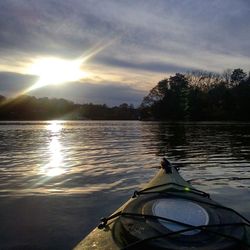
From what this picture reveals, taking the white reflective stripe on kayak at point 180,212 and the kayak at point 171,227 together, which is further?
the white reflective stripe on kayak at point 180,212

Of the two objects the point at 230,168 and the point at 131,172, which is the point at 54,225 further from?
the point at 230,168

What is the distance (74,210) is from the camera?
9836mm

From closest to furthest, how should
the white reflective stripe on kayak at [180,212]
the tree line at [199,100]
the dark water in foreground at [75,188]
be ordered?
the white reflective stripe on kayak at [180,212] → the dark water in foreground at [75,188] → the tree line at [199,100]

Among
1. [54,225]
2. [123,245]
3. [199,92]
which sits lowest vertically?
[54,225]

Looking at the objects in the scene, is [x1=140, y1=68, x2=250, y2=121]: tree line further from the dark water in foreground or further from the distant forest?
the dark water in foreground

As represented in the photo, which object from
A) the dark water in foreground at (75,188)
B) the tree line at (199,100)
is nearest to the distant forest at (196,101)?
the tree line at (199,100)

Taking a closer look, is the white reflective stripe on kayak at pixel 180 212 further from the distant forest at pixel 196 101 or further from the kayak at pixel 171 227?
the distant forest at pixel 196 101

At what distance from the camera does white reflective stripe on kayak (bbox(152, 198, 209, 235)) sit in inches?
207

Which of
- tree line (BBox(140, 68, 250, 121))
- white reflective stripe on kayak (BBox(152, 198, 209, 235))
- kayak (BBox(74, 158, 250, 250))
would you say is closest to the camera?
kayak (BBox(74, 158, 250, 250))

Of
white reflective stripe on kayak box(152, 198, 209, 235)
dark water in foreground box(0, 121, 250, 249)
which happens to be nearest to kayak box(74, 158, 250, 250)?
white reflective stripe on kayak box(152, 198, 209, 235)

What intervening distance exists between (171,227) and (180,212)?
1.56ft

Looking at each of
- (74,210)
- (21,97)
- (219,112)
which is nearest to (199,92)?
(219,112)

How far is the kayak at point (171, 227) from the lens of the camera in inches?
191

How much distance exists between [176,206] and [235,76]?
149768 mm
